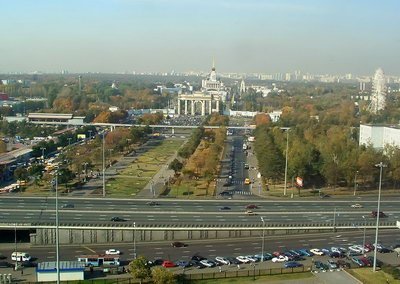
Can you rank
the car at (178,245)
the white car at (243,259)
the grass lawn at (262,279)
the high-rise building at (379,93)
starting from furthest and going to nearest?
1. the high-rise building at (379,93)
2. the car at (178,245)
3. the white car at (243,259)
4. the grass lawn at (262,279)

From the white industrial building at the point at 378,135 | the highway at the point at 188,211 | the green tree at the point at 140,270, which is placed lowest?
the highway at the point at 188,211

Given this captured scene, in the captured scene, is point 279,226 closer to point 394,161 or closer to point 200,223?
point 200,223

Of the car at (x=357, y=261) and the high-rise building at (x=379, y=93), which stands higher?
the high-rise building at (x=379, y=93)

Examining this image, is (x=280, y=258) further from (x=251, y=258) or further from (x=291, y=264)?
(x=251, y=258)

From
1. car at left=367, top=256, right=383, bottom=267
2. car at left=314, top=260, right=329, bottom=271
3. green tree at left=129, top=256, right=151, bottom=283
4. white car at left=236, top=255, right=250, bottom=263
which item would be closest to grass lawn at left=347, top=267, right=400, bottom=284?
car at left=367, top=256, right=383, bottom=267

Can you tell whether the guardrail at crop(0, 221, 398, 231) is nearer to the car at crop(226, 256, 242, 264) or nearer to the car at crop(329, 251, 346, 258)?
the car at crop(226, 256, 242, 264)

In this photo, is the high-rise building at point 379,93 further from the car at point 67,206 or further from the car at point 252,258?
the car at point 252,258

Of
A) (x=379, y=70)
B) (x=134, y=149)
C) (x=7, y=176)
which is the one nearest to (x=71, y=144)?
(x=134, y=149)

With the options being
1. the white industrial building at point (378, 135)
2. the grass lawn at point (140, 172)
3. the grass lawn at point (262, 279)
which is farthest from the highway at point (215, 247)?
the white industrial building at point (378, 135)
